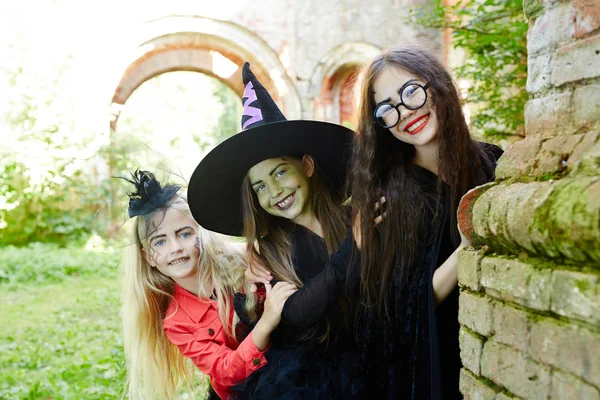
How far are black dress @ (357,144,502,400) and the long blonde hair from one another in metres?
0.88

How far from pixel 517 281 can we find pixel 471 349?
0.36m

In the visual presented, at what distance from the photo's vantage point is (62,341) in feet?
19.0

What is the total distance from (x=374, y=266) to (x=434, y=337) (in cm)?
32

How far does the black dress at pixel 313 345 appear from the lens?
2.34 metres

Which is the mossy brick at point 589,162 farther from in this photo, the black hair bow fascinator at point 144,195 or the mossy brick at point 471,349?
the black hair bow fascinator at point 144,195

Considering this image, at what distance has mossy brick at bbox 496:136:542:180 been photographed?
1685mm

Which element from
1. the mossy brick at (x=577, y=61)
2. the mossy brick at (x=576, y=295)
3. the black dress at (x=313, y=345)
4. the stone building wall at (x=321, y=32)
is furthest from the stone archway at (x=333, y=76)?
the mossy brick at (x=576, y=295)

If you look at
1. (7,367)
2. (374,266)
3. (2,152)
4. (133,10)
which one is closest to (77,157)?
(2,152)

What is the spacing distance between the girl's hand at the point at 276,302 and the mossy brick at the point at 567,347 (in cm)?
113

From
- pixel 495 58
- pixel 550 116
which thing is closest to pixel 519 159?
pixel 550 116

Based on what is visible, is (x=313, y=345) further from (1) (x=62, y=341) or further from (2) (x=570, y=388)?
(1) (x=62, y=341)

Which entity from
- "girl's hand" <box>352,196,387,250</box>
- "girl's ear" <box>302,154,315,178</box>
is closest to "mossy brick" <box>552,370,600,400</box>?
"girl's hand" <box>352,196,387,250</box>

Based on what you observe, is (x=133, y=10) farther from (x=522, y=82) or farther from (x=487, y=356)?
(x=487, y=356)

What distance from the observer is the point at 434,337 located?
7.10 feet
